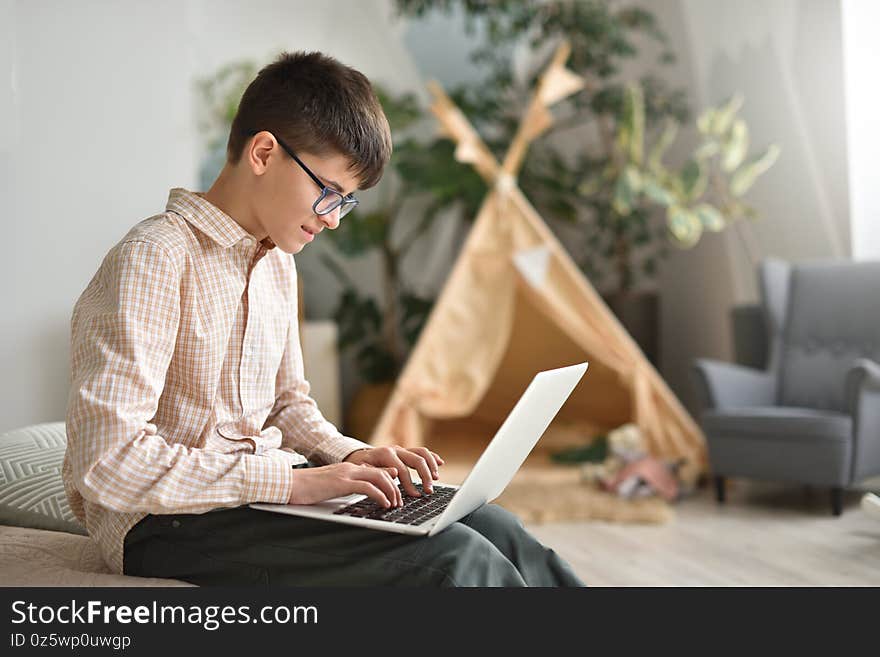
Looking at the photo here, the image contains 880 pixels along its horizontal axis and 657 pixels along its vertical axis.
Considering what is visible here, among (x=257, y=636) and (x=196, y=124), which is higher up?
(x=196, y=124)

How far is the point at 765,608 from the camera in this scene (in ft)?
2.89

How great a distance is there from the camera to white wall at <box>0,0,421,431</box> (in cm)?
235

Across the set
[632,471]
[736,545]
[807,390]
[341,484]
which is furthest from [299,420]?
[807,390]

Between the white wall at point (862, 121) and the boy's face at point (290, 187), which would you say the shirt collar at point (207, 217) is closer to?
the boy's face at point (290, 187)

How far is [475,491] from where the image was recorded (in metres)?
0.98

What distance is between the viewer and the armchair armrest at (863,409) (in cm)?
280

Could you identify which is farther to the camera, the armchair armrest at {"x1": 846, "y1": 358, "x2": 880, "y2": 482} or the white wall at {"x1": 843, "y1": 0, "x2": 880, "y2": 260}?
the white wall at {"x1": 843, "y1": 0, "x2": 880, "y2": 260}

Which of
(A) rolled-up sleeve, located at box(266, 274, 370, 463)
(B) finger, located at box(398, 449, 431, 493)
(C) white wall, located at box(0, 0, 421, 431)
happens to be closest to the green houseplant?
(C) white wall, located at box(0, 0, 421, 431)

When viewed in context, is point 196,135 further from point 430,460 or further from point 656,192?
point 430,460

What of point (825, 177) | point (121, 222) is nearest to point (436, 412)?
point (121, 222)

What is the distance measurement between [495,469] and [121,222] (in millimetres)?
1900

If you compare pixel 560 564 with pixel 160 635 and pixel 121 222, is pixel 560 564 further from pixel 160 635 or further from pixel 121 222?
pixel 121 222

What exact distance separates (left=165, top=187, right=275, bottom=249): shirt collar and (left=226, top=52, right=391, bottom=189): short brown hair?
0.08 m

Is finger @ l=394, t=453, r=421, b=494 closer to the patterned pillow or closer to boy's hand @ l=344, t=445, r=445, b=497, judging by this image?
boy's hand @ l=344, t=445, r=445, b=497
